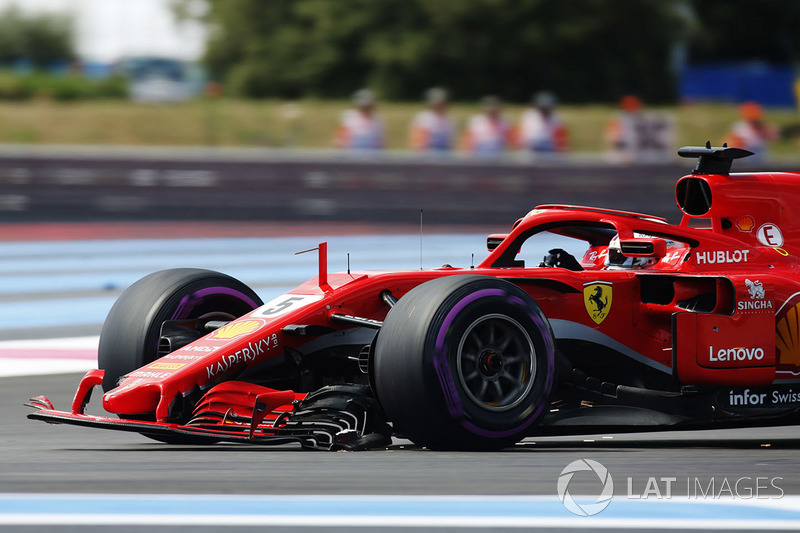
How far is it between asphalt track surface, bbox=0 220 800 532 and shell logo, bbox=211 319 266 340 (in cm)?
53

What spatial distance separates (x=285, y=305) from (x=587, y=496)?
219 cm

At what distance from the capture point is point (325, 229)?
21156mm

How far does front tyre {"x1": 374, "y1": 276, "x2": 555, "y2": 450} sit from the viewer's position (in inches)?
226

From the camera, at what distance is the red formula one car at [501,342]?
19.3ft

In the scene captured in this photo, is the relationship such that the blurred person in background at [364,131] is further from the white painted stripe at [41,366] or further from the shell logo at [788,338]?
the shell logo at [788,338]

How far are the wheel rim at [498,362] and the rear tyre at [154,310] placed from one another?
1.80m

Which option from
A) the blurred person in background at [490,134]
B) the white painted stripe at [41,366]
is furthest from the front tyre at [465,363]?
the blurred person in background at [490,134]

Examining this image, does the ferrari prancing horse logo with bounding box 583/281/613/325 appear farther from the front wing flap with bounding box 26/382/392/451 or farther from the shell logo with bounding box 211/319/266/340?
the shell logo with bounding box 211/319/266/340

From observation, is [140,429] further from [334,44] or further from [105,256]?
[334,44]

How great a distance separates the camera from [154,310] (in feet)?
22.8

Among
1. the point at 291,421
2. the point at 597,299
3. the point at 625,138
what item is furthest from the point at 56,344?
the point at 625,138

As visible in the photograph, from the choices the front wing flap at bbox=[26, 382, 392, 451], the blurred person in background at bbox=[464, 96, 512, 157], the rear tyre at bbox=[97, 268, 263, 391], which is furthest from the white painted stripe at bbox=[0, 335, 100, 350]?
the blurred person in background at bbox=[464, 96, 512, 157]

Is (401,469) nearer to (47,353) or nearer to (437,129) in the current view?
(47,353)

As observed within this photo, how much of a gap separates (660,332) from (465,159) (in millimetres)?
15479
